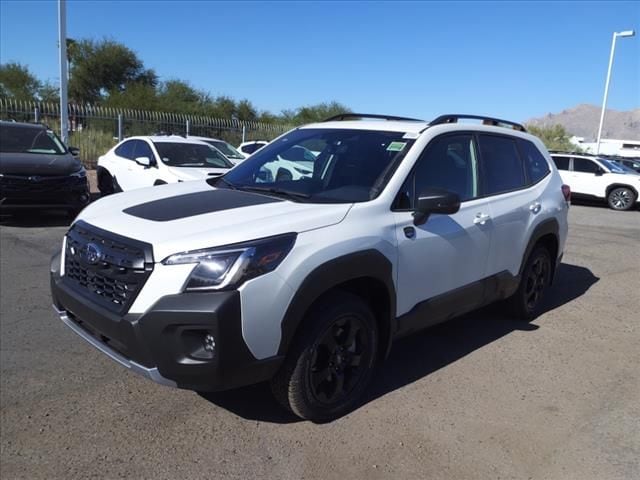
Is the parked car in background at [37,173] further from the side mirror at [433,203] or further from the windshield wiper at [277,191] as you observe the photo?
the side mirror at [433,203]

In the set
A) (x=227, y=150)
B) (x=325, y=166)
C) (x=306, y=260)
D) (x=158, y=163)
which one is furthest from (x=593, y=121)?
(x=306, y=260)

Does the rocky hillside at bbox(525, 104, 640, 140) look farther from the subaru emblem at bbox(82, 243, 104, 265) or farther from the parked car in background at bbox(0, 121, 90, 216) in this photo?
the subaru emblem at bbox(82, 243, 104, 265)

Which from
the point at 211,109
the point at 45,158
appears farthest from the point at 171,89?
the point at 45,158

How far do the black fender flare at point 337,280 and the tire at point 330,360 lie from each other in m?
0.09

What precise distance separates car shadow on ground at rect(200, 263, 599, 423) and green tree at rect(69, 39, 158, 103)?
3928 cm

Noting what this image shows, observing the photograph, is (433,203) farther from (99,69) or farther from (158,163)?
(99,69)

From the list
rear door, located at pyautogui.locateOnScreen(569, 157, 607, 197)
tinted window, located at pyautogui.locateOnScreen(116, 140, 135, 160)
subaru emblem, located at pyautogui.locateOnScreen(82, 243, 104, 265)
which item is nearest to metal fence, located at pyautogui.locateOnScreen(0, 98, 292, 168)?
tinted window, located at pyautogui.locateOnScreen(116, 140, 135, 160)

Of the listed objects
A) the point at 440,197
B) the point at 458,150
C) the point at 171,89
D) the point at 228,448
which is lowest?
the point at 228,448

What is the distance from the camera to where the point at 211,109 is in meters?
37.3

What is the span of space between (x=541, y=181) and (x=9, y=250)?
6.51 m

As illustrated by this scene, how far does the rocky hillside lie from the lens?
128 meters

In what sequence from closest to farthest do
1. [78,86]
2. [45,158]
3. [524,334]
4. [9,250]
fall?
[524,334]
[9,250]
[45,158]
[78,86]

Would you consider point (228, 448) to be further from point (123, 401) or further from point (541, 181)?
point (541, 181)

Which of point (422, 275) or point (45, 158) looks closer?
point (422, 275)
